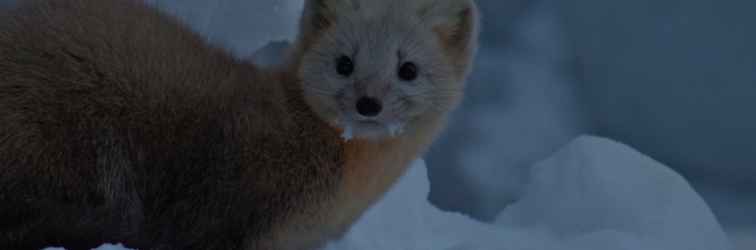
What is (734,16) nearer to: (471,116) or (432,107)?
(471,116)

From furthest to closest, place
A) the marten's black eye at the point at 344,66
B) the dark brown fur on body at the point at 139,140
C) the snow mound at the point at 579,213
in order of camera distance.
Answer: the snow mound at the point at 579,213 → the marten's black eye at the point at 344,66 → the dark brown fur on body at the point at 139,140

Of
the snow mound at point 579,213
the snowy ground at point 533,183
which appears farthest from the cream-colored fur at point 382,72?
the snow mound at point 579,213

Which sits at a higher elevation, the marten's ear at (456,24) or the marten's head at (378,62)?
the marten's ear at (456,24)

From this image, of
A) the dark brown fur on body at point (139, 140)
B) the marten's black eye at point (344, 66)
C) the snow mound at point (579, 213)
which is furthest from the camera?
the snow mound at point (579, 213)

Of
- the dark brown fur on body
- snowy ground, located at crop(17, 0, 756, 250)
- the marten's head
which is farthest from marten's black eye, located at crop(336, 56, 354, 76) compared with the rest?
snowy ground, located at crop(17, 0, 756, 250)

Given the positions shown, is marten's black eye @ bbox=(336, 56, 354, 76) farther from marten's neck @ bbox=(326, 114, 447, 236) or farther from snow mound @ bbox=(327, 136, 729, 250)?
snow mound @ bbox=(327, 136, 729, 250)

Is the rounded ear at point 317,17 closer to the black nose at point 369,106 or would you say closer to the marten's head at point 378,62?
the marten's head at point 378,62
